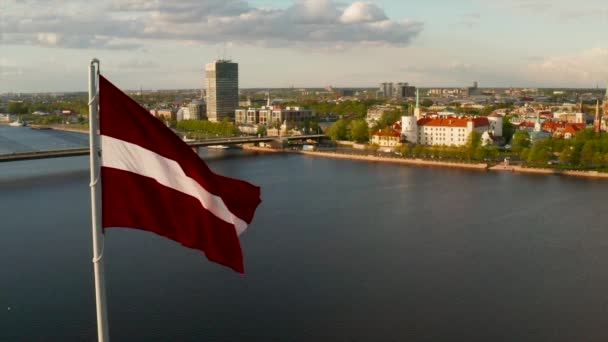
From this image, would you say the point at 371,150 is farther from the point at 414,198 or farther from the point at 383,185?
the point at 414,198

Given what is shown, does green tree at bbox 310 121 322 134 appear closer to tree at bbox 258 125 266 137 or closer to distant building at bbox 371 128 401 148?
tree at bbox 258 125 266 137

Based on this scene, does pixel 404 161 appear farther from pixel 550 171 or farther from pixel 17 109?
pixel 17 109

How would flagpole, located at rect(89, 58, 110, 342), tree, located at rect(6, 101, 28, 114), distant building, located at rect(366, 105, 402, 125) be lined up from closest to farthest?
flagpole, located at rect(89, 58, 110, 342) < distant building, located at rect(366, 105, 402, 125) < tree, located at rect(6, 101, 28, 114)

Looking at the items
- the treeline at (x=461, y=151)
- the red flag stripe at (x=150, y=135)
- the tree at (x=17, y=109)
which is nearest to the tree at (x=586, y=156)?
the treeline at (x=461, y=151)

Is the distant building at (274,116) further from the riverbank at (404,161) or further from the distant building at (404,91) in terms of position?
the distant building at (404,91)

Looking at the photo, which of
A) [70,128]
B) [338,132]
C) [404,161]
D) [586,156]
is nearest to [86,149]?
[404,161]

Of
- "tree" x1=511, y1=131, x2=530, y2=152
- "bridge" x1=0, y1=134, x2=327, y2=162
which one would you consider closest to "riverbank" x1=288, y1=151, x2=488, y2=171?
"tree" x1=511, y1=131, x2=530, y2=152

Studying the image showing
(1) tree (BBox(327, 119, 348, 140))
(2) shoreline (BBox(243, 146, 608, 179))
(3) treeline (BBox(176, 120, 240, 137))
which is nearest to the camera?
(2) shoreline (BBox(243, 146, 608, 179))
